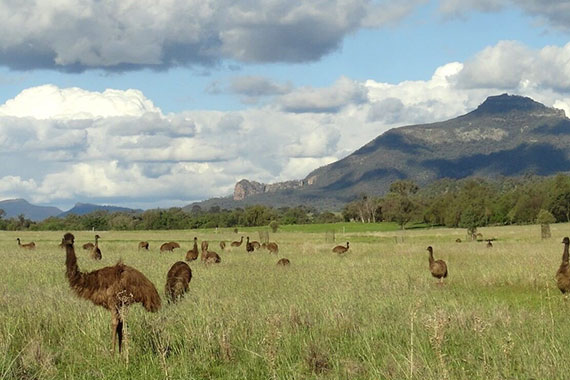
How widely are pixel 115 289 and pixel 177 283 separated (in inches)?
169

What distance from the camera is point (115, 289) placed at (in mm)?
9453

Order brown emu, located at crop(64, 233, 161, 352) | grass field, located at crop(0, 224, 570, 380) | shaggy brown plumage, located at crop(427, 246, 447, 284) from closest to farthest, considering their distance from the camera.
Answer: grass field, located at crop(0, 224, 570, 380) < brown emu, located at crop(64, 233, 161, 352) < shaggy brown plumage, located at crop(427, 246, 447, 284)

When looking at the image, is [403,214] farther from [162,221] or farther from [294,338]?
[294,338]

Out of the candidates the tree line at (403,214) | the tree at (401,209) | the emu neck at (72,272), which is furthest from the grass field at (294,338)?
the tree at (401,209)

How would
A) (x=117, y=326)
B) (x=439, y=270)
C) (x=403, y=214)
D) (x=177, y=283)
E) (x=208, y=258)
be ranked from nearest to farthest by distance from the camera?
(x=117, y=326)
(x=177, y=283)
(x=439, y=270)
(x=208, y=258)
(x=403, y=214)

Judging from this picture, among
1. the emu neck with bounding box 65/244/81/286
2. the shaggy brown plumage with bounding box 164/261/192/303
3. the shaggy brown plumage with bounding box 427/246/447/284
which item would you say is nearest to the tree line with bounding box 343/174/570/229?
the shaggy brown plumage with bounding box 427/246/447/284

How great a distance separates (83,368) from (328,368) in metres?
3.39

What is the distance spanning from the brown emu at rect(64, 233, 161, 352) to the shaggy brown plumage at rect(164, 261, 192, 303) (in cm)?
372

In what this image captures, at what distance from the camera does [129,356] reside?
9.27 metres

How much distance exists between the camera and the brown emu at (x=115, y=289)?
9.40 m

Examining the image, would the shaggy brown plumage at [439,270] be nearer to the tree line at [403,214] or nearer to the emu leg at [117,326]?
the emu leg at [117,326]

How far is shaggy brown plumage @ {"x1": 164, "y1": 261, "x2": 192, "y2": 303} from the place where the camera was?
13.6 meters

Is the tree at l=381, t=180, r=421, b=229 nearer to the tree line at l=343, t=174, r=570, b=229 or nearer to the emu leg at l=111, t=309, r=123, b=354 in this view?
the tree line at l=343, t=174, r=570, b=229

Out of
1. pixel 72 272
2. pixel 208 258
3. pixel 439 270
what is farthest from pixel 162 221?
pixel 72 272
